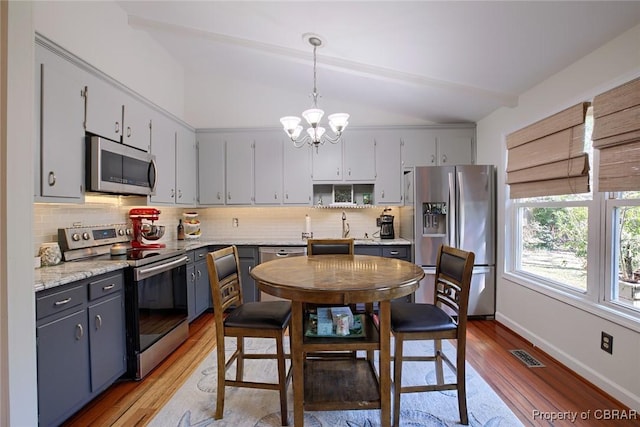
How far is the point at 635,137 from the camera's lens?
1.74 meters

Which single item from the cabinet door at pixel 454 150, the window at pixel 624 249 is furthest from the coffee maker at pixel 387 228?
the window at pixel 624 249

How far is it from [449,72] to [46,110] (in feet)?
10.0

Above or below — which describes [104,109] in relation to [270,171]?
above

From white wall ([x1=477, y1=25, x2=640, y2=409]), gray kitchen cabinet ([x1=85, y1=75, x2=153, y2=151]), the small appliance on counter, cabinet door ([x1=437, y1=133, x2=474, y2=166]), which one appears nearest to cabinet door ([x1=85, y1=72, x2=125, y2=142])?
gray kitchen cabinet ([x1=85, y1=75, x2=153, y2=151])

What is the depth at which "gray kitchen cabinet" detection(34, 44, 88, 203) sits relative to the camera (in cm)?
182

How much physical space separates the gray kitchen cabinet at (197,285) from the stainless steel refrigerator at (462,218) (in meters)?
2.48

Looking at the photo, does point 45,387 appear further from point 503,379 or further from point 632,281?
point 632,281

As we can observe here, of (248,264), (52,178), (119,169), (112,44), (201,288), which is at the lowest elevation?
(201,288)

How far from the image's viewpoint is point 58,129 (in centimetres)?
194

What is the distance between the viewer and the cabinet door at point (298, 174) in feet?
13.0

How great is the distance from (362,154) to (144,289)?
286cm

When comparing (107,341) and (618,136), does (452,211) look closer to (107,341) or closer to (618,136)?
(618,136)

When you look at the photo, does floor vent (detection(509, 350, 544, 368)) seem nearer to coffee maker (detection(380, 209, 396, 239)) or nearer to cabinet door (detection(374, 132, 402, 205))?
coffee maker (detection(380, 209, 396, 239))

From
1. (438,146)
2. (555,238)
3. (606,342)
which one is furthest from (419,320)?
(438,146)
